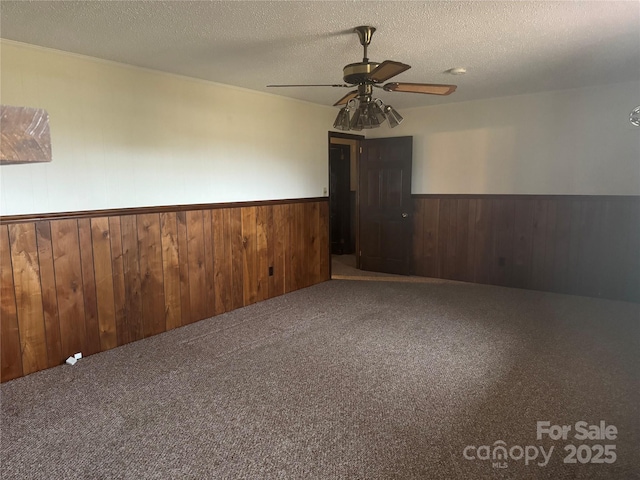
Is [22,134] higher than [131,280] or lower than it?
higher

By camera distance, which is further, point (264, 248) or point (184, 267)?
point (264, 248)

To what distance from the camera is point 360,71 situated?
2.56 meters

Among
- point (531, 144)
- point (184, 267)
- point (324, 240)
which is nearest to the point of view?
point (184, 267)

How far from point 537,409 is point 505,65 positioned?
2773 millimetres

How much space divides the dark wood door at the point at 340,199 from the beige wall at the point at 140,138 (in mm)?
2169

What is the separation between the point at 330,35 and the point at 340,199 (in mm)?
4614

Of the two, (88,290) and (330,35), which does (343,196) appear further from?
(88,290)

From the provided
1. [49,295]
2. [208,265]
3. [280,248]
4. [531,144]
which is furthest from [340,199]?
[49,295]

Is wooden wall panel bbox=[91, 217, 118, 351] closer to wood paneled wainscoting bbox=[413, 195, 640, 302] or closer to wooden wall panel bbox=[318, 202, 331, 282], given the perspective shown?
wooden wall panel bbox=[318, 202, 331, 282]

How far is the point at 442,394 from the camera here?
260cm

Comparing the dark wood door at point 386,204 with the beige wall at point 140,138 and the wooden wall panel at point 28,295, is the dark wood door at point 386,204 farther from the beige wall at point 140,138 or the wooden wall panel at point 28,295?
the wooden wall panel at point 28,295

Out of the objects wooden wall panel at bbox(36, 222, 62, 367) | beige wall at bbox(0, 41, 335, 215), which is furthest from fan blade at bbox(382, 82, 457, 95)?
wooden wall panel at bbox(36, 222, 62, 367)

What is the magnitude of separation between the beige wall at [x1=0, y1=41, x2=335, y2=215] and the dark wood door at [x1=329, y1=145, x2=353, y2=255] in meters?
2.17

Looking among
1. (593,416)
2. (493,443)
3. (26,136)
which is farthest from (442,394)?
(26,136)
